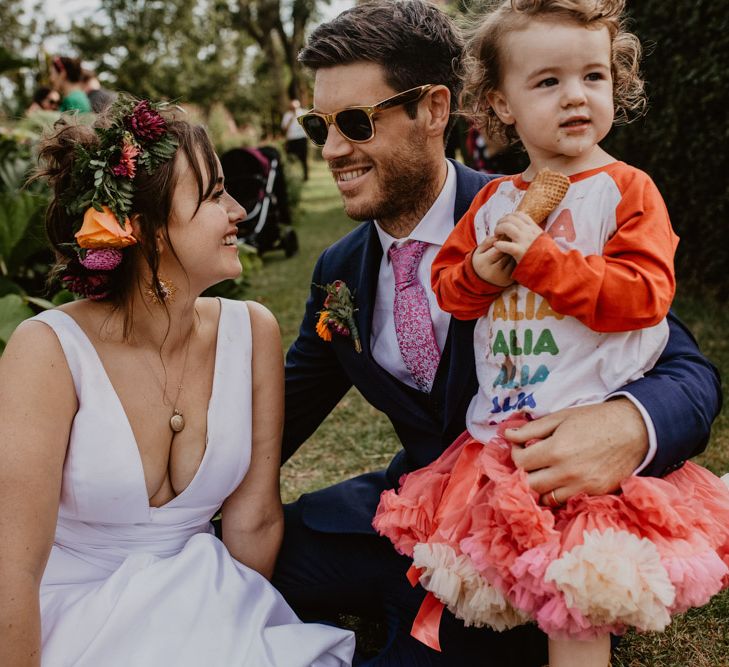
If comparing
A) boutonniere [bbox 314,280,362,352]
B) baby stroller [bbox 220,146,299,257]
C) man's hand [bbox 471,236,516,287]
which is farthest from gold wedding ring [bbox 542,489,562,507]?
baby stroller [bbox 220,146,299,257]

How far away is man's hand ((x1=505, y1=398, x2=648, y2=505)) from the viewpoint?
1801 millimetres

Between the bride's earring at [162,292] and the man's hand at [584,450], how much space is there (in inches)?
47.8

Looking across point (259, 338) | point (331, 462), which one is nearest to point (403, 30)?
point (259, 338)

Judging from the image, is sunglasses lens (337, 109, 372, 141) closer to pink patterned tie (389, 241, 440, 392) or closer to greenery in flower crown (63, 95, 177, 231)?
pink patterned tie (389, 241, 440, 392)

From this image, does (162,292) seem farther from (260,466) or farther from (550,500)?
(550,500)

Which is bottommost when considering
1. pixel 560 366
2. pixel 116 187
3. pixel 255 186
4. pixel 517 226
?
pixel 255 186

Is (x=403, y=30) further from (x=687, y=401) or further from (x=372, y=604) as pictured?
(x=372, y=604)

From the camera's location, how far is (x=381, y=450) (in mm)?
4402

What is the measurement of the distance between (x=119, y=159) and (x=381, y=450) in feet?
8.64

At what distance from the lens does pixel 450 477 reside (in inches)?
83.0

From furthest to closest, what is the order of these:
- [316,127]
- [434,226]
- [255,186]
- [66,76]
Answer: [255,186] → [66,76] → [316,127] → [434,226]

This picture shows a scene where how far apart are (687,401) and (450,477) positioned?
2.18ft

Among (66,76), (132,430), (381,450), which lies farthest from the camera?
(66,76)

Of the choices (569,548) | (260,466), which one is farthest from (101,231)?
(569,548)
